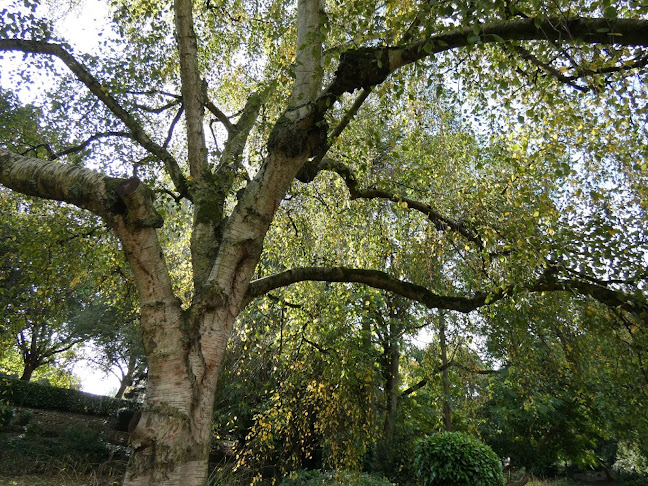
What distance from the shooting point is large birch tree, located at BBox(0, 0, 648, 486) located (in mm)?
2629

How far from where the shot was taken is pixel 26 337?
17.8 m

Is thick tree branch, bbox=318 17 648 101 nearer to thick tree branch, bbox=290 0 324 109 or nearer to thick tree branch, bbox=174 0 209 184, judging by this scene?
thick tree branch, bbox=290 0 324 109

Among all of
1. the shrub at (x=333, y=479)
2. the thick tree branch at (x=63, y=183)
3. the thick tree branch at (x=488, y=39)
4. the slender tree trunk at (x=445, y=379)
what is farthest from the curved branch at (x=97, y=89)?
the slender tree trunk at (x=445, y=379)

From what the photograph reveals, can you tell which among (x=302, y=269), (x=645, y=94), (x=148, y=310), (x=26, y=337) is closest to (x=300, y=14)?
(x=302, y=269)

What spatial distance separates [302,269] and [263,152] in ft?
7.91

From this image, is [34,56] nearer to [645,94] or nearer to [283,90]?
[283,90]

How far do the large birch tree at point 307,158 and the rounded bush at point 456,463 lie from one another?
14.0 feet

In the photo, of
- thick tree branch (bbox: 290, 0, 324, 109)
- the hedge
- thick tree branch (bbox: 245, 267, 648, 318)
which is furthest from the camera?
the hedge

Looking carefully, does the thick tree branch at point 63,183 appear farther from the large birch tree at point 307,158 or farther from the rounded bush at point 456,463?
the rounded bush at point 456,463

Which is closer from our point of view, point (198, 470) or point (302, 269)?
point (198, 470)

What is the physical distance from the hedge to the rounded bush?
12091 mm

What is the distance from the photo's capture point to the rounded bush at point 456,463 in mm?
7801

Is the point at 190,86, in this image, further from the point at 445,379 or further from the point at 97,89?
the point at 445,379

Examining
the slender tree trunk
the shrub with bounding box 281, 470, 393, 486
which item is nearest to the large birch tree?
the shrub with bounding box 281, 470, 393, 486
